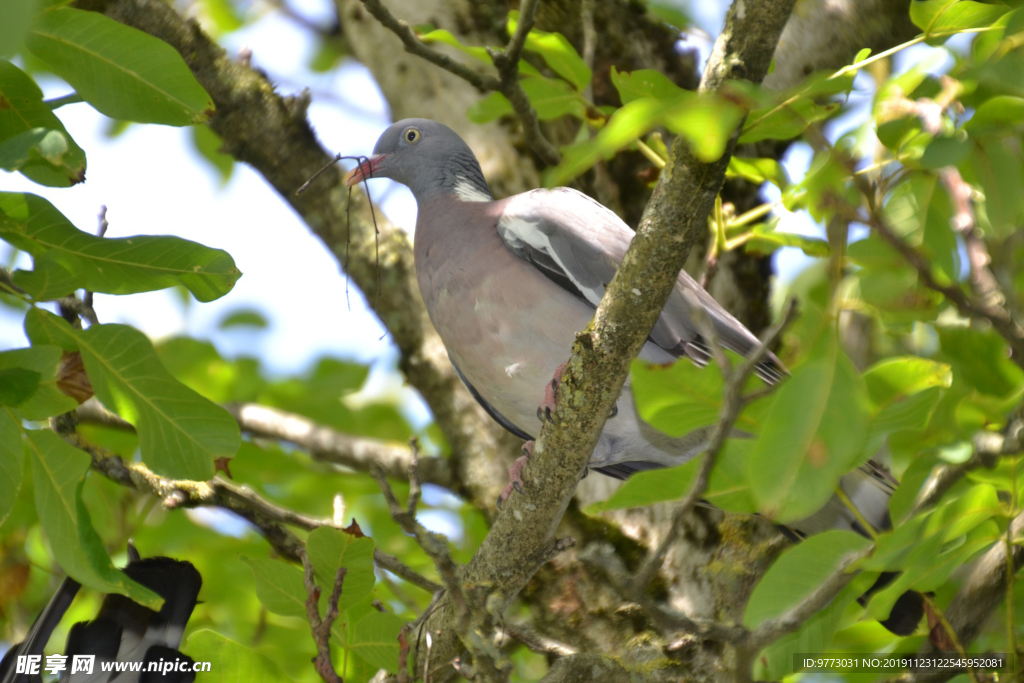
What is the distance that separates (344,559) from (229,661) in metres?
0.40

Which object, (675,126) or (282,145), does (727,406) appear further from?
(282,145)

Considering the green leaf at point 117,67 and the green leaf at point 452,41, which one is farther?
the green leaf at point 452,41

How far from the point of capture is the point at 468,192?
330 centimetres

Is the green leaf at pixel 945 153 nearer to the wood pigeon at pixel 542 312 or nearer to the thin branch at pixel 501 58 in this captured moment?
the wood pigeon at pixel 542 312

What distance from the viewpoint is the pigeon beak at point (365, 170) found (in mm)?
3387

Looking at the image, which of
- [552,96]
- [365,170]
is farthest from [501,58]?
[365,170]

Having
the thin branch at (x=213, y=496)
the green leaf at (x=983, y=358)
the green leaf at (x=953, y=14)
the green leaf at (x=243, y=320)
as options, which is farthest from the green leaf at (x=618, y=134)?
the green leaf at (x=243, y=320)

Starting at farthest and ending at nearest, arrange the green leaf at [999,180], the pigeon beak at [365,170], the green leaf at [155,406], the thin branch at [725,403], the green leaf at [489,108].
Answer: the pigeon beak at [365,170] → the green leaf at [489,108] → the green leaf at [155,406] → the green leaf at [999,180] → the thin branch at [725,403]

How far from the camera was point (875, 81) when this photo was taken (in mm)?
4234

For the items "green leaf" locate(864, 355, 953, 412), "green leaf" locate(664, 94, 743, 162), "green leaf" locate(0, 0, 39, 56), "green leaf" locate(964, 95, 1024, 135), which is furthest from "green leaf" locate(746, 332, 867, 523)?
"green leaf" locate(0, 0, 39, 56)

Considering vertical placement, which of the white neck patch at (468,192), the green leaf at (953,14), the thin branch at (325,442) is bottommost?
the thin branch at (325,442)

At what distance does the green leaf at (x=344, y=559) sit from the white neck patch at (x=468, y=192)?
61.3 inches

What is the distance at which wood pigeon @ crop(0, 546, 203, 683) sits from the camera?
2461mm

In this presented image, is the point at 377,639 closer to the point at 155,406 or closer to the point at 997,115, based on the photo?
the point at 155,406
